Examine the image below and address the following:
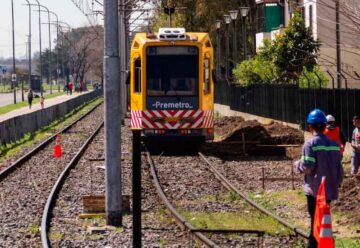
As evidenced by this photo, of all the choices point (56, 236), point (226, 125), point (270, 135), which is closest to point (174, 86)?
point (270, 135)

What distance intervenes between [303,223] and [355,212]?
0.86 m

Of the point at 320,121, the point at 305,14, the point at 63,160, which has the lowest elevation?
the point at 63,160

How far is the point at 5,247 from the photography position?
46.0 ft

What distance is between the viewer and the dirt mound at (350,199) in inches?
634

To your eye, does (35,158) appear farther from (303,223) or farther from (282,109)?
(303,223)

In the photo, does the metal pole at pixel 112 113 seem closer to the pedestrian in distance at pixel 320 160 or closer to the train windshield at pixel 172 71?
the pedestrian in distance at pixel 320 160

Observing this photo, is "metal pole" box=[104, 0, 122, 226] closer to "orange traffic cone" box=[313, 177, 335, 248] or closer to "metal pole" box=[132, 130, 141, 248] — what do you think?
"metal pole" box=[132, 130, 141, 248]

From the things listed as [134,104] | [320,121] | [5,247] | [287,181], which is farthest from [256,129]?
[320,121]

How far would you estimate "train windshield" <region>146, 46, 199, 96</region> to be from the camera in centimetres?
2970

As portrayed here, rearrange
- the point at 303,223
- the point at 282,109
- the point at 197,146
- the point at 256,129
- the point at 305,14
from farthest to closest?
the point at 305,14 < the point at 282,109 < the point at 256,129 < the point at 197,146 < the point at 303,223

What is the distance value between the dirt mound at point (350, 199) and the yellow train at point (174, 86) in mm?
11383

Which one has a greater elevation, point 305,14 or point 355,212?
point 305,14

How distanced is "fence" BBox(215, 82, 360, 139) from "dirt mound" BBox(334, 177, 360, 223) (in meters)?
8.76

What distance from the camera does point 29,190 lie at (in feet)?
71.6
